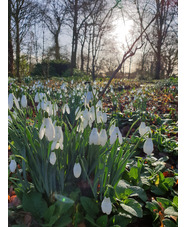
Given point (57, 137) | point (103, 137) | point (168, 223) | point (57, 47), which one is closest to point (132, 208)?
point (168, 223)

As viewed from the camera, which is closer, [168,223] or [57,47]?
[168,223]

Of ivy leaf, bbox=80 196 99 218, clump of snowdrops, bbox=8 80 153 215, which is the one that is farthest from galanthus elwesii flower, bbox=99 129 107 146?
ivy leaf, bbox=80 196 99 218

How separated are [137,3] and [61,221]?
69.5 inches

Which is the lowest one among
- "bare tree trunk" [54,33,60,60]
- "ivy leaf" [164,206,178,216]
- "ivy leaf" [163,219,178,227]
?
A: "ivy leaf" [163,219,178,227]

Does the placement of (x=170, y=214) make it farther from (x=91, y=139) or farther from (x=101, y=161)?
(x=91, y=139)

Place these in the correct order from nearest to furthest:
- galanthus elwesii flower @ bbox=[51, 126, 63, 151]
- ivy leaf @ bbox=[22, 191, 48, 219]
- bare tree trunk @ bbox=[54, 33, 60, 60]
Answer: galanthus elwesii flower @ bbox=[51, 126, 63, 151], ivy leaf @ bbox=[22, 191, 48, 219], bare tree trunk @ bbox=[54, 33, 60, 60]

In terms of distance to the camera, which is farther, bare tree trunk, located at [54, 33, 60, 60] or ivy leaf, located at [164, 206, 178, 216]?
bare tree trunk, located at [54, 33, 60, 60]

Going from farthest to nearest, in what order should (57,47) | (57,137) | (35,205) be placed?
(57,47), (35,205), (57,137)

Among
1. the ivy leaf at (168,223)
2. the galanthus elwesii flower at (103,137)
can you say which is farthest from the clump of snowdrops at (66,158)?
the ivy leaf at (168,223)

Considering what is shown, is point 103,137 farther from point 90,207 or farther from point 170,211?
point 170,211

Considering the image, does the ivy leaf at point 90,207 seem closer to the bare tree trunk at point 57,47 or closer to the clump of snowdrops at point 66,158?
the clump of snowdrops at point 66,158

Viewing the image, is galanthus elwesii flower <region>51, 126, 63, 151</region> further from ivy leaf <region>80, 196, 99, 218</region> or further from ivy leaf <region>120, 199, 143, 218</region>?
ivy leaf <region>120, 199, 143, 218</region>

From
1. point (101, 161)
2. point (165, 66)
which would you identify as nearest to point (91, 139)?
point (101, 161)

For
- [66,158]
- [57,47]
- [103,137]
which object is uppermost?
[57,47]
